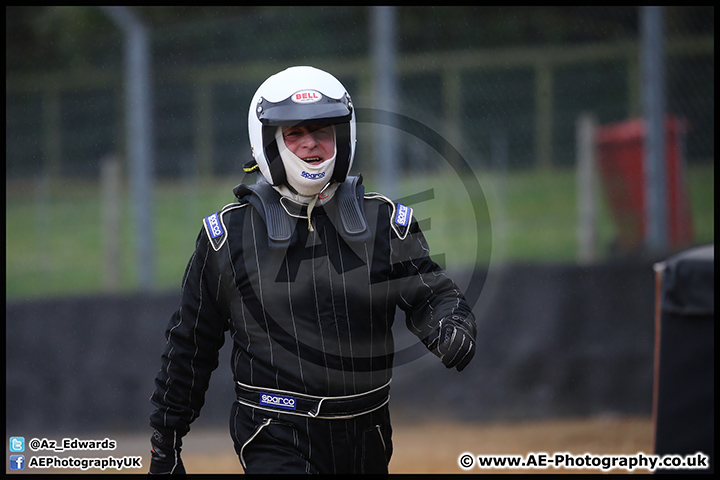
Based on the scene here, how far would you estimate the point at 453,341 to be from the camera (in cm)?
293

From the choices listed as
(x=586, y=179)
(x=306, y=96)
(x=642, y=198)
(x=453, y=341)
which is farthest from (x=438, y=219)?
(x=453, y=341)

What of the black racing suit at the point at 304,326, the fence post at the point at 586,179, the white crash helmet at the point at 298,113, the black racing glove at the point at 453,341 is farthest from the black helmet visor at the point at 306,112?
the fence post at the point at 586,179

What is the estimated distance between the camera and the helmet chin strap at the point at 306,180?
10.5 feet

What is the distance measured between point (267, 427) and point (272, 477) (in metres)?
0.19

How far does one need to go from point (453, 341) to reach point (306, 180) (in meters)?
0.86

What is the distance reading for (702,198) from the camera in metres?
7.70

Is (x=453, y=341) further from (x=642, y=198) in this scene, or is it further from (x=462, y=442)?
(x=642, y=198)

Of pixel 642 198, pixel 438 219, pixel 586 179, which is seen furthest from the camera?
pixel 438 219

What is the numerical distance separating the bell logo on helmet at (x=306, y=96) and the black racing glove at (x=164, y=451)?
56.6 inches

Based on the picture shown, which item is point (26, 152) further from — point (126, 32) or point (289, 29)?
point (289, 29)

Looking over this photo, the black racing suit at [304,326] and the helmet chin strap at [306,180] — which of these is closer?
the black racing suit at [304,326]

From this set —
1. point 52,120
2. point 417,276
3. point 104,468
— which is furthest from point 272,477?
point 52,120

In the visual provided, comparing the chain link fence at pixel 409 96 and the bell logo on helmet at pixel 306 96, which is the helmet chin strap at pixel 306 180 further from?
the chain link fence at pixel 409 96

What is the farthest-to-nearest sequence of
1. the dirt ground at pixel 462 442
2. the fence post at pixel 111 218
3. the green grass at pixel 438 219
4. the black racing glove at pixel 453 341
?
1. the fence post at pixel 111 218
2. the green grass at pixel 438 219
3. the dirt ground at pixel 462 442
4. the black racing glove at pixel 453 341
